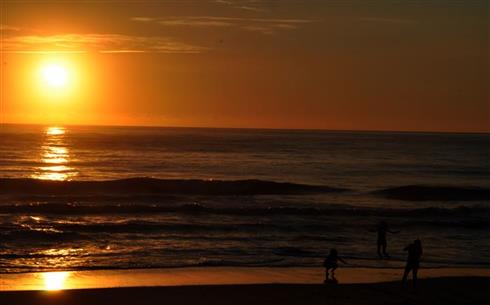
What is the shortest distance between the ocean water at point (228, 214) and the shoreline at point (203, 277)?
37.0 inches

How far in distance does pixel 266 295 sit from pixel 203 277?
3.02 metres

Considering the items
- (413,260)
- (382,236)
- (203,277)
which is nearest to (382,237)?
(382,236)

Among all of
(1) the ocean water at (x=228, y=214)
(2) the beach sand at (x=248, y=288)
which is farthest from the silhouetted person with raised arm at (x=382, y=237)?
(2) the beach sand at (x=248, y=288)

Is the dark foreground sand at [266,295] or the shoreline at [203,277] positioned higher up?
the shoreline at [203,277]

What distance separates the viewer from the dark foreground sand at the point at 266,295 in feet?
54.3

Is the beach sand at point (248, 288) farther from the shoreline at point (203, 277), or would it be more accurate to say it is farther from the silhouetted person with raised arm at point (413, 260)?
the silhouetted person with raised arm at point (413, 260)

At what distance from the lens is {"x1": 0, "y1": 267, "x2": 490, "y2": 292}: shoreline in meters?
18.5

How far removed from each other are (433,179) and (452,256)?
3923cm

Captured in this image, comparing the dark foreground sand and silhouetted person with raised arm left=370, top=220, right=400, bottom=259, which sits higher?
silhouetted person with raised arm left=370, top=220, right=400, bottom=259

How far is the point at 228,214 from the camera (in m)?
35.6

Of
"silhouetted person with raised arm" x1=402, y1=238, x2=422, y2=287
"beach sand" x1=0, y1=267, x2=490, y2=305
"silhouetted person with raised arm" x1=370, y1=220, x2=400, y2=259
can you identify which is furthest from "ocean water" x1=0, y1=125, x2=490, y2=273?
"silhouetted person with raised arm" x1=402, y1=238, x2=422, y2=287

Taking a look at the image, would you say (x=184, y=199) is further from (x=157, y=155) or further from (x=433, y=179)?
(x=157, y=155)

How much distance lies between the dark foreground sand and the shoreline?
70 cm

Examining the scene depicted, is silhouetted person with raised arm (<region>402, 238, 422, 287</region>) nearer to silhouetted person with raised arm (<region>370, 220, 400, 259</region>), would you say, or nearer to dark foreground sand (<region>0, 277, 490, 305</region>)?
dark foreground sand (<region>0, 277, 490, 305</region>)
